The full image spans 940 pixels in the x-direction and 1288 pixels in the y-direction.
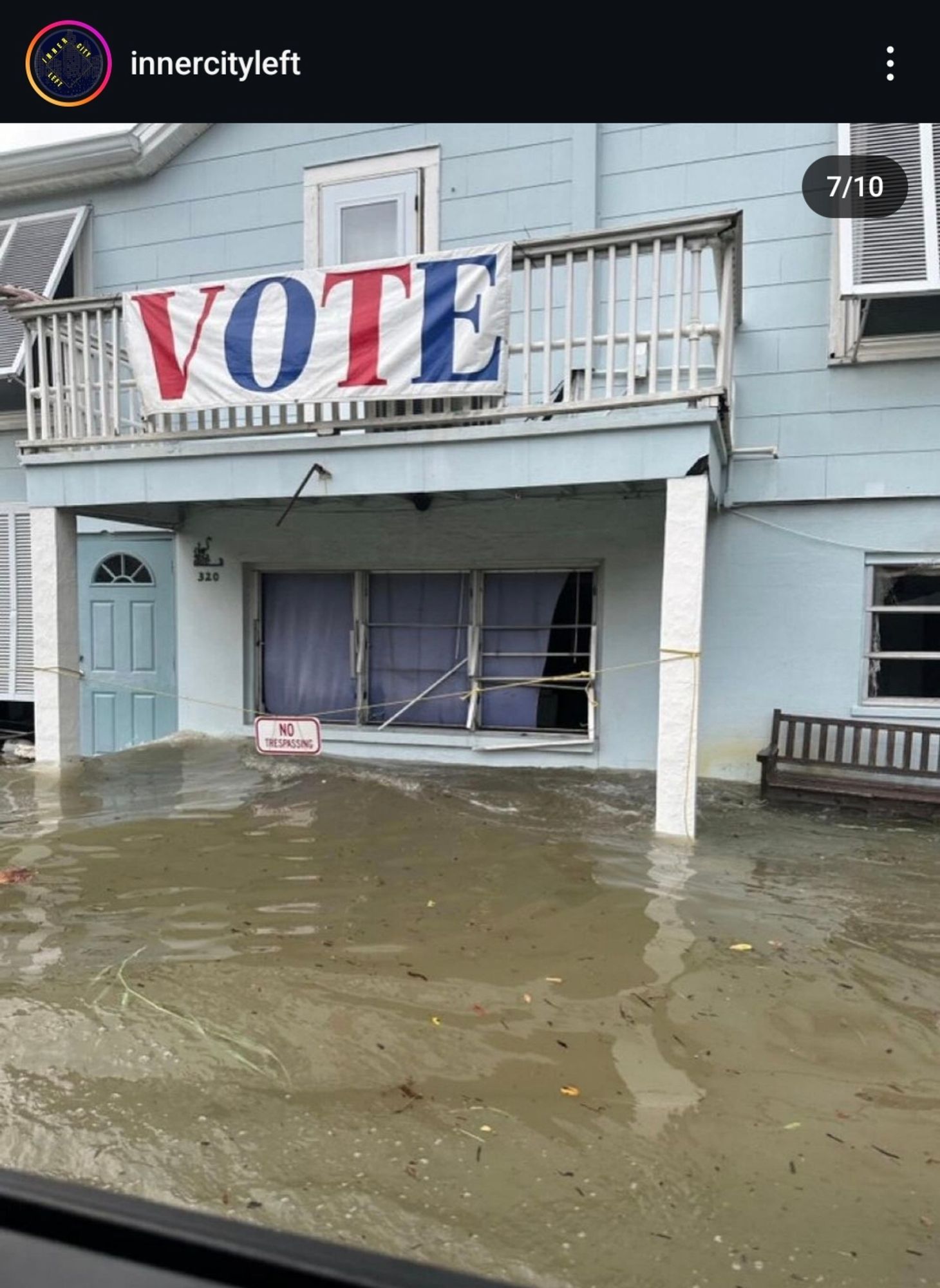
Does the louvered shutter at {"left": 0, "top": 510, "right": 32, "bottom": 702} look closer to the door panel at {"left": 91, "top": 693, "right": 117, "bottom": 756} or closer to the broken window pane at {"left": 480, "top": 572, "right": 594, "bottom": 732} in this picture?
the door panel at {"left": 91, "top": 693, "right": 117, "bottom": 756}

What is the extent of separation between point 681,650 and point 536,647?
230 centimetres

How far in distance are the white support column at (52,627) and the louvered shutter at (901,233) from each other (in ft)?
Result: 20.3

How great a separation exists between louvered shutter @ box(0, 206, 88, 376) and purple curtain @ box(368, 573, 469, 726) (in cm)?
420

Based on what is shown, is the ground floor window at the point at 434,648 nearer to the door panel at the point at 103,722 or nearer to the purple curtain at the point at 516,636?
the purple curtain at the point at 516,636

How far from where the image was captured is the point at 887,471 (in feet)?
20.8

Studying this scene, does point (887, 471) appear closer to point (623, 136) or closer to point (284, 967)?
point (623, 136)

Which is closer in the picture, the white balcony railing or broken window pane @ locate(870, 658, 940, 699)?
the white balcony railing

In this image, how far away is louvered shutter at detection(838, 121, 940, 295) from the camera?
18.8ft

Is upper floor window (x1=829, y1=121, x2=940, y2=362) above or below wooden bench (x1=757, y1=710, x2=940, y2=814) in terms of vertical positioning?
above

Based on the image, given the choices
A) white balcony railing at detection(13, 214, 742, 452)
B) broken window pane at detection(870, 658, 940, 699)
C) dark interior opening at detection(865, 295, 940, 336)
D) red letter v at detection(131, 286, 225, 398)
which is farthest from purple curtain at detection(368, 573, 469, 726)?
dark interior opening at detection(865, 295, 940, 336)

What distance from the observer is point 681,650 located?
5.15m

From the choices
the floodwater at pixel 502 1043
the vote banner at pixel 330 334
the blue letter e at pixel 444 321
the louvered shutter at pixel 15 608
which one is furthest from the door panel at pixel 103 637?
the blue letter e at pixel 444 321

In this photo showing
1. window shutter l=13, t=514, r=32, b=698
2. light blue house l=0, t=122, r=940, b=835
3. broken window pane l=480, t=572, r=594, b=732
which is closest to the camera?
light blue house l=0, t=122, r=940, b=835

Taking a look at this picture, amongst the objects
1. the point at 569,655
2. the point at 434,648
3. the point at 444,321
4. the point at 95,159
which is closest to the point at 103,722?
the point at 434,648
